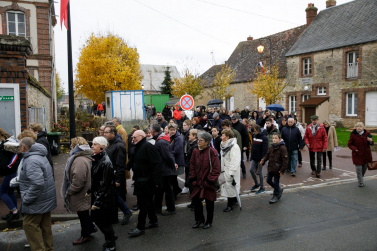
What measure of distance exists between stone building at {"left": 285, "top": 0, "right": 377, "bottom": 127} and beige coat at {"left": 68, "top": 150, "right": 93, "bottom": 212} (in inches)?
891

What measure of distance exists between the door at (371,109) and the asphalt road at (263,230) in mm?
17186

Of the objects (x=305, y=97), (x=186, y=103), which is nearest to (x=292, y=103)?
(x=305, y=97)

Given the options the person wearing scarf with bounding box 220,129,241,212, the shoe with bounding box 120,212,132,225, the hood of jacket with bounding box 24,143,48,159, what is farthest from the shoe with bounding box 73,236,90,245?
the person wearing scarf with bounding box 220,129,241,212

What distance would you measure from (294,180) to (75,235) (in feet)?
21.1

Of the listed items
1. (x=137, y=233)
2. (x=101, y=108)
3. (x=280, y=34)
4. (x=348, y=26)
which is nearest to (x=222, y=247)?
(x=137, y=233)

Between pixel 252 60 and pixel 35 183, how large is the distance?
105 ft

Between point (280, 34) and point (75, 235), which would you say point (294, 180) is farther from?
point (280, 34)

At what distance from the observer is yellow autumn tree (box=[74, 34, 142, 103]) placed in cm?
2988

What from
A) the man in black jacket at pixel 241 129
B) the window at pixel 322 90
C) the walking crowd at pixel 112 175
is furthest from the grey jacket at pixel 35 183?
the window at pixel 322 90

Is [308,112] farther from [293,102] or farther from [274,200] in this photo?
[274,200]

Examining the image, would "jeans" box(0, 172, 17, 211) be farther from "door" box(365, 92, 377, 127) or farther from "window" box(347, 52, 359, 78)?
"window" box(347, 52, 359, 78)

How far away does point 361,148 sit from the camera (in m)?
7.92

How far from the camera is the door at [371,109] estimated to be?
21484mm

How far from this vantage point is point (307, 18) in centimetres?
2934
